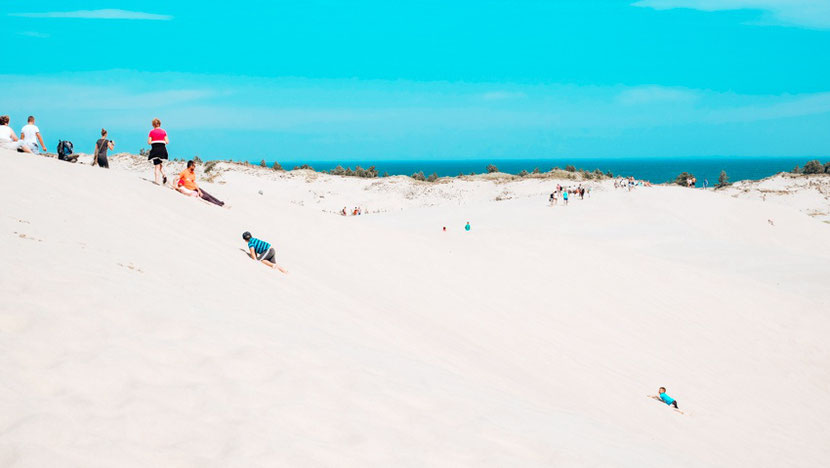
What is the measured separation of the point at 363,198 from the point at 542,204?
13.4 meters

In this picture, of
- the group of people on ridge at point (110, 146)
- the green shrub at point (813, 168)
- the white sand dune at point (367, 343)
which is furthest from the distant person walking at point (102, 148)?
the green shrub at point (813, 168)

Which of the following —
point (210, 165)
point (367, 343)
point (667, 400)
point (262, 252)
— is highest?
point (210, 165)

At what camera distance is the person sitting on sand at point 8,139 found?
45.4 feet

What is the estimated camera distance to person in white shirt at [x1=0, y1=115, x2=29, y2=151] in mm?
13828

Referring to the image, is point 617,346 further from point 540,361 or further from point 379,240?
point 379,240

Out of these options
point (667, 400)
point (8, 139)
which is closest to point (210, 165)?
point (8, 139)

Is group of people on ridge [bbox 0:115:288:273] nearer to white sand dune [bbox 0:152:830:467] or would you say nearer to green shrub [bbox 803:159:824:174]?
white sand dune [bbox 0:152:830:467]

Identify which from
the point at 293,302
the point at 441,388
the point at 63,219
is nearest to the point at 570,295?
the point at 293,302

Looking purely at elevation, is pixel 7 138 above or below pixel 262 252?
above

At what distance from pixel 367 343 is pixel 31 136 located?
11085 millimetres

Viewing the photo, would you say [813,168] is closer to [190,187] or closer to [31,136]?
[190,187]

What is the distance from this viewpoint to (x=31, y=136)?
1437 cm

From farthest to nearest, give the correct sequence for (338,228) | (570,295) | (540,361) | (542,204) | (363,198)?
(363,198) → (542,204) → (338,228) → (570,295) → (540,361)

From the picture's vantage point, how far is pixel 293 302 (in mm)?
8953
